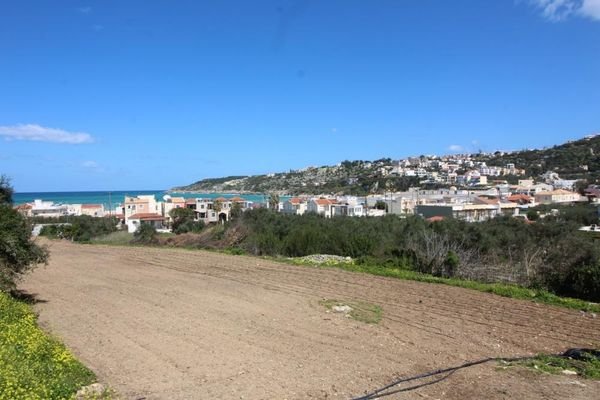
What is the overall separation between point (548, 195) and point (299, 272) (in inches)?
2643

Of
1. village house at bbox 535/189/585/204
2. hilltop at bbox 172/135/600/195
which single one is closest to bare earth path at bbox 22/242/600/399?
village house at bbox 535/189/585/204

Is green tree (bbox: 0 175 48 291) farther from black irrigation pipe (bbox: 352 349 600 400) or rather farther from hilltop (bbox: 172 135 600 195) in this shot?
hilltop (bbox: 172 135 600 195)

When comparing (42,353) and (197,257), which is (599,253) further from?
(197,257)

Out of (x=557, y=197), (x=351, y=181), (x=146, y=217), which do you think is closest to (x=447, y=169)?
(x=351, y=181)

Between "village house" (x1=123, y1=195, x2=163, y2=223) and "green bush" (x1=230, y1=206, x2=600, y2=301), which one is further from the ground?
"village house" (x1=123, y1=195, x2=163, y2=223)

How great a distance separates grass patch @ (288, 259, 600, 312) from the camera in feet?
38.1

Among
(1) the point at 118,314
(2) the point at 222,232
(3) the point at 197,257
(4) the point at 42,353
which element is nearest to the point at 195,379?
(4) the point at 42,353

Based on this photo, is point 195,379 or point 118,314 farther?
point 118,314

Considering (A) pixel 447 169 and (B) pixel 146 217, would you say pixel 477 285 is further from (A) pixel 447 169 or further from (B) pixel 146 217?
(A) pixel 447 169

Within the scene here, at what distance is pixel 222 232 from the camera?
3097 cm

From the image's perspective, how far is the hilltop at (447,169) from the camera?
100 meters

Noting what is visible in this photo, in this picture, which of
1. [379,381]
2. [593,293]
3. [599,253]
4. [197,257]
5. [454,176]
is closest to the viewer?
[379,381]

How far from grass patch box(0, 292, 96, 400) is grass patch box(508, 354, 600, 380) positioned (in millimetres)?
5946

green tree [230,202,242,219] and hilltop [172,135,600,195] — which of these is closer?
green tree [230,202,242,219]
